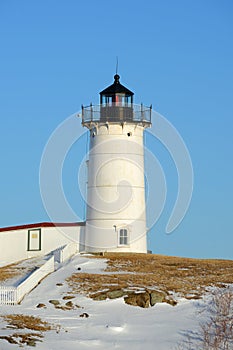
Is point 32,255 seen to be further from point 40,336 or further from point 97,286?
point 40,336

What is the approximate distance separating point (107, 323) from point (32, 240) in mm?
19022

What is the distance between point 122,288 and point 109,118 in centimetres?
1578

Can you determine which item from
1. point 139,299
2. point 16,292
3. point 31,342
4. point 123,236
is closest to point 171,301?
point 139,299

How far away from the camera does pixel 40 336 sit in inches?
902

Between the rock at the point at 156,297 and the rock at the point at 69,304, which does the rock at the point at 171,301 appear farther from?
the rock at the point at 69,304

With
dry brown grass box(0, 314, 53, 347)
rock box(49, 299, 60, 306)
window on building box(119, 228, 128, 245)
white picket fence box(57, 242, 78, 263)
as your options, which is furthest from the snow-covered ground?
window on building box(119, 228, 128, 245)

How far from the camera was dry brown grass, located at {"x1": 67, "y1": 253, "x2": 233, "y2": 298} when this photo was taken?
30000 mm

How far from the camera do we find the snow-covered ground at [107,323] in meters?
23.3

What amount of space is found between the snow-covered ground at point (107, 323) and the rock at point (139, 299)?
9.9 inches

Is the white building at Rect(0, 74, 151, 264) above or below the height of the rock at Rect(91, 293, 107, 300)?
above

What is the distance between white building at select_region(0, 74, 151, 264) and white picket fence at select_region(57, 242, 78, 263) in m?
1.16

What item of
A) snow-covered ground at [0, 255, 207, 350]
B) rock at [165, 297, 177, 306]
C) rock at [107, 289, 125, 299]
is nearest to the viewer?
snow-covered ground at [0, 255, 207, 350]

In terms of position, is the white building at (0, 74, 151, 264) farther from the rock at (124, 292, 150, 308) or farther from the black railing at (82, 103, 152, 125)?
the rock at (124, 292, 150, 308)

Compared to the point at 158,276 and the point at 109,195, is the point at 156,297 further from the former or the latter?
the point at 109,195
